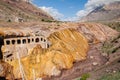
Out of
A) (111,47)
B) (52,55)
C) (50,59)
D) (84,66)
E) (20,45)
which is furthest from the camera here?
(111,47)

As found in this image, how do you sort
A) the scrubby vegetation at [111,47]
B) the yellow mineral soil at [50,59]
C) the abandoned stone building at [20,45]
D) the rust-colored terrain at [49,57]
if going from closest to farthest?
the rust-colored terrain at [49,57] → the yellow mineral soil at [50,59] → the abandoned stone building at [20,45] → the scrubby vegetation at [111,47]

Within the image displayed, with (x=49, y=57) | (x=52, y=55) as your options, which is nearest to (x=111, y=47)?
A: (x=52, y=55)

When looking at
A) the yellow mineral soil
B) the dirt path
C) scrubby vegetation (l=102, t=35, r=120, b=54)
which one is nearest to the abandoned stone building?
the yellow mineral soil

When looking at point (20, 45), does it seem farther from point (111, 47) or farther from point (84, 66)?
point (111, 47)

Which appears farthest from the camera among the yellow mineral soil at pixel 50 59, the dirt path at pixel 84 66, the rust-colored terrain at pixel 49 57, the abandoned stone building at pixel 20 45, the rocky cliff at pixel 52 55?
the abandoned stone building at pixel 20 45

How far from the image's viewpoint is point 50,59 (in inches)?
2817

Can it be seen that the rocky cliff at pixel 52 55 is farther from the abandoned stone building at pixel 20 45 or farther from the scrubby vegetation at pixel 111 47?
the scrubby vegetation at pixel 111 47

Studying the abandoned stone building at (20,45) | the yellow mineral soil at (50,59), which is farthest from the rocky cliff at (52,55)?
the abandoned stone building at (20,45)

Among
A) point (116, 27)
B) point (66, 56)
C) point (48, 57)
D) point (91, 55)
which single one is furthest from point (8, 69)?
point (116, 27)

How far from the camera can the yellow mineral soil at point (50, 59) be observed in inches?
2697

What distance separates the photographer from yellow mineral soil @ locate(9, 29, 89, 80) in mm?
68500

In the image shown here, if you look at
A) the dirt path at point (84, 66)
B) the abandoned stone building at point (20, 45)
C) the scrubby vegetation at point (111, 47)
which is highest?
the abandoned stone building at point (20, 45)

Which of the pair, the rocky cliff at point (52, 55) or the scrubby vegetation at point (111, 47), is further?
the scrubby vegetation at point (111, 47)

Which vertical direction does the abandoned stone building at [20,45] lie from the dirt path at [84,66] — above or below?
above
